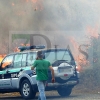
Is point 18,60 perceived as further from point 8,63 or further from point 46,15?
point 46,15

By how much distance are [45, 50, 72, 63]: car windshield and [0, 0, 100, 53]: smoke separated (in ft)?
29.8

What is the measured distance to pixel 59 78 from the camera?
606 inches

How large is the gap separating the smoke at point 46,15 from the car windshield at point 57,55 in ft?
29.8

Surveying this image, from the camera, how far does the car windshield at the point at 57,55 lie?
51.3ft

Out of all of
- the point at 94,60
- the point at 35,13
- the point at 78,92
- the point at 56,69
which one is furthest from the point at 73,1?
the point at 56,69

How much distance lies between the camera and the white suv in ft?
50.5

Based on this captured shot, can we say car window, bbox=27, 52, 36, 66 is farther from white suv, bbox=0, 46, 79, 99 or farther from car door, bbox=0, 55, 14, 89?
car door, bbox=0, 55, 14, 89

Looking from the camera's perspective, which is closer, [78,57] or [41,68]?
[41,68]

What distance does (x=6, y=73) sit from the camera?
16.6m

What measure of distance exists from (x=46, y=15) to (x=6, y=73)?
960 cm

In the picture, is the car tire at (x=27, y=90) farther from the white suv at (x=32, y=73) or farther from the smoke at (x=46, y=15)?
the smoke at (x=46, y=15)

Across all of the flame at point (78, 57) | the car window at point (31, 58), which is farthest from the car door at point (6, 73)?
the flame at point (78, 57)

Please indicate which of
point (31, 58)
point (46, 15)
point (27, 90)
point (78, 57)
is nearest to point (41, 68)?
point (31, 58)

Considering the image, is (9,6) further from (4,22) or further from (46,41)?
(46,41)
